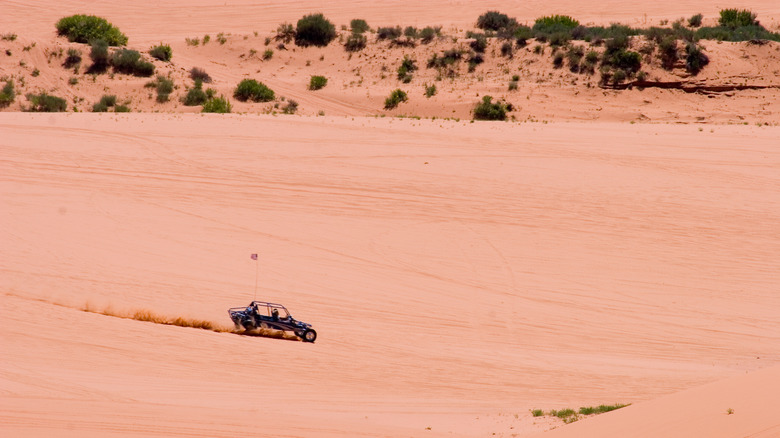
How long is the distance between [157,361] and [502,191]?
45.0ft

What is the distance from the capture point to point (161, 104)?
4084 cm

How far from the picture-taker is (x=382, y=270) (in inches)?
856

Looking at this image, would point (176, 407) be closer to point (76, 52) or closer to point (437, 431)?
point (437, 431)

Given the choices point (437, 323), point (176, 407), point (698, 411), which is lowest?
point (437, 323)

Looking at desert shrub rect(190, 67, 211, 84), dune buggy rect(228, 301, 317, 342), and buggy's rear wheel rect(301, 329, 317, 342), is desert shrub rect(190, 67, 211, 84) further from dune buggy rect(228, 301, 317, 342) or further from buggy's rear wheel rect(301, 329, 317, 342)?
buggy's rear wheel rect(301, 329, 317, 342)

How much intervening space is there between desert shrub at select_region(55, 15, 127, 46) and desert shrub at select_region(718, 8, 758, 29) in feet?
106

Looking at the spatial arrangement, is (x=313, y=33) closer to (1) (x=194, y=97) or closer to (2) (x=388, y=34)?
(2) (x=388, y=34)

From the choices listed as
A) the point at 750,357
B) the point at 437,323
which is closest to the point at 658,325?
the point at 750,357

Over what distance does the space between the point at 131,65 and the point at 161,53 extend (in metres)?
2.59

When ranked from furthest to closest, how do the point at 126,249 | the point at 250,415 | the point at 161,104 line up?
the point at 161,104, the point at 126,249, the point at 250,415

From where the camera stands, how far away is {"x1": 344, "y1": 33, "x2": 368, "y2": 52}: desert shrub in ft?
159

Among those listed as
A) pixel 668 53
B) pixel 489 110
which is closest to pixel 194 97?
pixel 489 110

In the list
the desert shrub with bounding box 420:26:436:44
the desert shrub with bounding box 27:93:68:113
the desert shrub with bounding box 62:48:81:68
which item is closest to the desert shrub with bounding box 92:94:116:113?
the desert shrub with bounding box 27:93:68:113

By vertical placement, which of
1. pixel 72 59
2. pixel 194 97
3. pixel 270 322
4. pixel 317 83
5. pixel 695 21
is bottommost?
pixel 270 322
